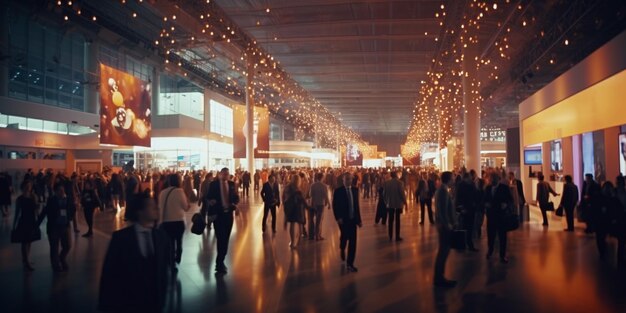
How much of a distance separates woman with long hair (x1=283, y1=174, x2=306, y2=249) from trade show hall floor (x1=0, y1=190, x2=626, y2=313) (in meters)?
0.40

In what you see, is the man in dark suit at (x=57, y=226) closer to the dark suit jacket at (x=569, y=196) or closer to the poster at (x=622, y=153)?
the dark suit jacket at (x=569, y=196)

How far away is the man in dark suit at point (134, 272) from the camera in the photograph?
257 centimetres

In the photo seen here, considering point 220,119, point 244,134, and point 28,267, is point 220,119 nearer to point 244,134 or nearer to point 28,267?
point 244,134

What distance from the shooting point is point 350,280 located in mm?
5820

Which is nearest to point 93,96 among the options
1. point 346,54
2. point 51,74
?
point 51,74

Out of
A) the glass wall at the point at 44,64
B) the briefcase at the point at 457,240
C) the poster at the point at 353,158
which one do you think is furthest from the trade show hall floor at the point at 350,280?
the poster at the point at 353,158

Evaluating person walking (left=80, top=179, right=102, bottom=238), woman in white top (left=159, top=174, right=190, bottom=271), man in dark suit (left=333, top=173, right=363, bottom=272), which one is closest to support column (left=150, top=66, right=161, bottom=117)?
person walking (left=80, top=179, right=102, bottom=238)

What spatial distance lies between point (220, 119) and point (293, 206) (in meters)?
28.4

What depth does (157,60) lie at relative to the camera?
2452 cm

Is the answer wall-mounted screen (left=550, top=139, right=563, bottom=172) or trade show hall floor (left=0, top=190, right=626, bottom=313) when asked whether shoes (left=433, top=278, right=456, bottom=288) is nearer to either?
trade show hall floor (left=0, top=190, right=626, bottom=313)

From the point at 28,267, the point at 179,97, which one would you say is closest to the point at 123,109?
the point at 28,267

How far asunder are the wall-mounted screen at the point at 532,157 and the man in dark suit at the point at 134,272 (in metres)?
17.4

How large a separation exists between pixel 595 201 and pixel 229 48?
1720cm

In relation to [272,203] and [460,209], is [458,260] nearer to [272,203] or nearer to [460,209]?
[460,209]
